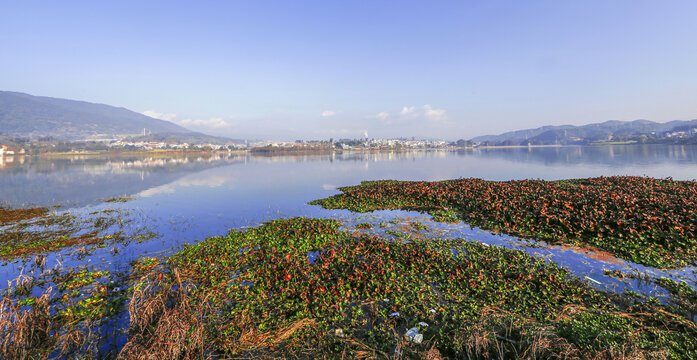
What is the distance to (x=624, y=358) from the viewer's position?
3.87m

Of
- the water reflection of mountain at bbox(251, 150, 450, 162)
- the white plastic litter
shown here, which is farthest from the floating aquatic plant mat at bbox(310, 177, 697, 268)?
the water reflection of mountain at bbox(251, 150, 450, 162)

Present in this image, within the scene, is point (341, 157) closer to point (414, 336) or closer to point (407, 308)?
point (407, 308)

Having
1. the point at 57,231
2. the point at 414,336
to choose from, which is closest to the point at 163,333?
the point at 414,336

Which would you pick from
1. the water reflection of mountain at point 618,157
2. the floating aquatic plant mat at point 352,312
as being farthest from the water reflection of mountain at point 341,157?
the floating aquatic plant mat at point 352,312

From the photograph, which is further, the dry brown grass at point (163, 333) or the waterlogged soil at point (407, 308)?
the waterlogged soil at point (407, 308)

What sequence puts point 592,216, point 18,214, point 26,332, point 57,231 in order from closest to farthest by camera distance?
1. point 26,332
2. point 592,216
3. point 57,231
4. point 18,214

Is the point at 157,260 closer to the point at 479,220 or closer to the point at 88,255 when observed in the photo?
the point at 88,255

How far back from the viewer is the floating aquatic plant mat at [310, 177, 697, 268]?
10.3 m

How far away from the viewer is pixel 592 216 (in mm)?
12508

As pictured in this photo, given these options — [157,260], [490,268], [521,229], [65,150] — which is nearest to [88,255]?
[157,260]

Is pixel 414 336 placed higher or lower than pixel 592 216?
lower

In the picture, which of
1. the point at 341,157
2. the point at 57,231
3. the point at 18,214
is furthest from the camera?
the point at 341,157

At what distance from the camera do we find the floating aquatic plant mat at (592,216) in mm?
10281

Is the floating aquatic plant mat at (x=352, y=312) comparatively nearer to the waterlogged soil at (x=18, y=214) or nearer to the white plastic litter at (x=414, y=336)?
the white plastic litter at (x=414, y=336)
